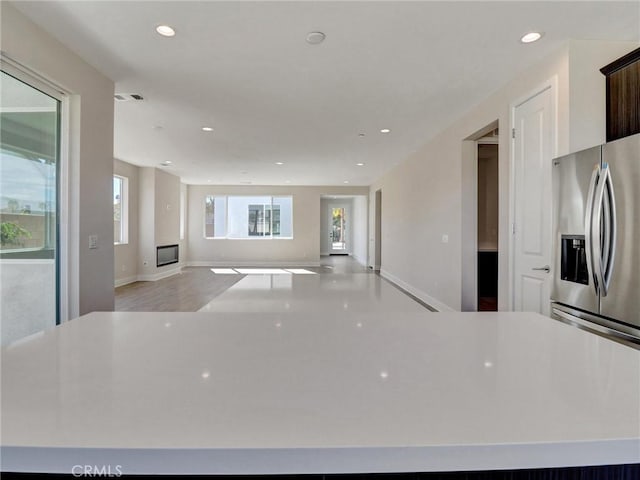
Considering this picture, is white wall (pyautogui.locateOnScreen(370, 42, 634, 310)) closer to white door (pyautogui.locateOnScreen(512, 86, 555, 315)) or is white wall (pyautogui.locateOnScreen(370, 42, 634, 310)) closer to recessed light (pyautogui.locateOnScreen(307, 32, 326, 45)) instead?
white door (pyautogui.locateOnScreen(512, 86, 555, 315))

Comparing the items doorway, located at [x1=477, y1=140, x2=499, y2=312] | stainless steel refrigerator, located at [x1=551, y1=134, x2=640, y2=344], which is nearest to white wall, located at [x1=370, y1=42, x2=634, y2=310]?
stainless steel refrigerator, located at [x1=551, y1=134, x2=640, y2=344]

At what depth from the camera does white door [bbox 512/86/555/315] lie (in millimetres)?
2576

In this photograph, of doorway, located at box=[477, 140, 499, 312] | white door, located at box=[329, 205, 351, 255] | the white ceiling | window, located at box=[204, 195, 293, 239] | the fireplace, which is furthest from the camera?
white door, located at box=[329, 205, 351, 255]

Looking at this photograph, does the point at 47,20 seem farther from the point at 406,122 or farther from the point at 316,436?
the point at 406,122

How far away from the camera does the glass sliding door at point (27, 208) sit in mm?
2154

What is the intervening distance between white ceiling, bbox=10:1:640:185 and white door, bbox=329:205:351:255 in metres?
10.3

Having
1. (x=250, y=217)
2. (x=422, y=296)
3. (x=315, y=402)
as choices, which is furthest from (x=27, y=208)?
(x=250, y=217)

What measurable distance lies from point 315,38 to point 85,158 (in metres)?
2.13

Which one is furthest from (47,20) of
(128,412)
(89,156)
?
(128,412)

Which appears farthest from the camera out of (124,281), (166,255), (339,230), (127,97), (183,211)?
(339,230)

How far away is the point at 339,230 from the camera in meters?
15.4

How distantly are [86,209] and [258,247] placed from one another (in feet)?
24.8

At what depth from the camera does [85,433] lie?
1.70 feet

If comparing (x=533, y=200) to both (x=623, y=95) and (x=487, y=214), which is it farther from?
(x=487, y=214)
